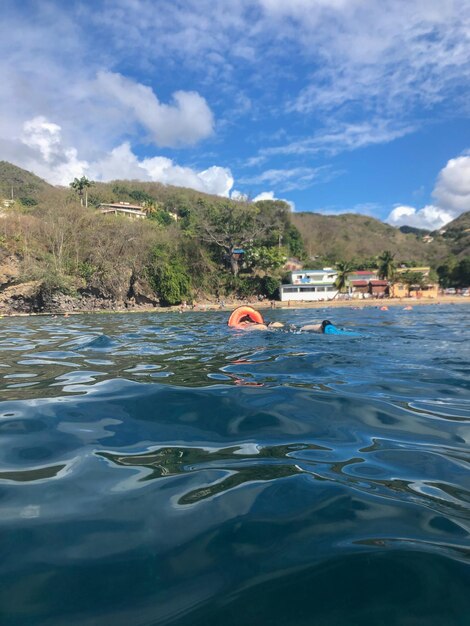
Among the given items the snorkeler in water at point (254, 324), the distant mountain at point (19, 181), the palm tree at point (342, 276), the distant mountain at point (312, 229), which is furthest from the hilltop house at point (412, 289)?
the distant mountain at point (19, 181)

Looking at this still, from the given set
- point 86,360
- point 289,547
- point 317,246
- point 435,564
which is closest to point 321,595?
point 289,547

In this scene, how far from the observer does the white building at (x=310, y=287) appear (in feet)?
147

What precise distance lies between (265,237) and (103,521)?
4518 centimetres

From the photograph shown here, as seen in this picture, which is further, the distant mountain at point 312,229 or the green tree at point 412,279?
the distant mountain at point 312,229

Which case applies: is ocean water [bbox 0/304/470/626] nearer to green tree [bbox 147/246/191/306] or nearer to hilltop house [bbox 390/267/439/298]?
green tree [bbox 147/246/191/306]

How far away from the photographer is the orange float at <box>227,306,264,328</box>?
10930 millimetres

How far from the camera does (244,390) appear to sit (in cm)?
355

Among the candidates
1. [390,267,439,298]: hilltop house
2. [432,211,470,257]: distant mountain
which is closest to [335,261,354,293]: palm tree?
[390,267,439,298]: hilltop house

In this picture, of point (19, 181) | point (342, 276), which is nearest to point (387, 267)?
point (342, 276)

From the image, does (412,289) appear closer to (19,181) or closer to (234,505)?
(234,505)

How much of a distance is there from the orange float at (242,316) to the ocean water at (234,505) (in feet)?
23.7

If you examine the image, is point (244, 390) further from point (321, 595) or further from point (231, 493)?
point (321, 595)

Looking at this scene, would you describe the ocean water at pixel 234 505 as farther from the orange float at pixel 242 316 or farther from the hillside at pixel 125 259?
the hillside at pixel 125 259

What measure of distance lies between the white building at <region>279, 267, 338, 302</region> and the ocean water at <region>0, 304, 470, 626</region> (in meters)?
41.3
